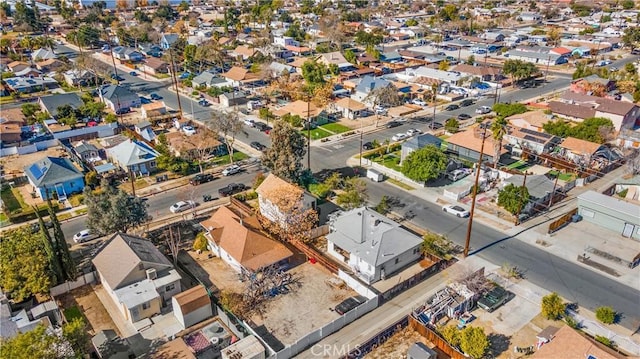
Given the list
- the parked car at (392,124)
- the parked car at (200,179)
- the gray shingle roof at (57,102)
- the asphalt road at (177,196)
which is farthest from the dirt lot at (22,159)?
the parked car at (392,124)

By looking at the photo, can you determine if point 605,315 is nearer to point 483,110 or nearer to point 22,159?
point 483,110

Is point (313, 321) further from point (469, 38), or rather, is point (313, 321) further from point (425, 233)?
point (469, 38)

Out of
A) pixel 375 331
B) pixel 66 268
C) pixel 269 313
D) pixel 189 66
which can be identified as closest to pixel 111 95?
pixel 189 66

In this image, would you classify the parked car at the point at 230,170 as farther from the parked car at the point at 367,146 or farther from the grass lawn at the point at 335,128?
the grass lawn at the point at 335,128

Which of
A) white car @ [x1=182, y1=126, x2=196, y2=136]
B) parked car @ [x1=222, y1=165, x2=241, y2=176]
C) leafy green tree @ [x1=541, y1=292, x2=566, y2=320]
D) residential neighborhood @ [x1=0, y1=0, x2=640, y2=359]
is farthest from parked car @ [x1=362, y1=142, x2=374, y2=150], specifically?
leafy green tree @ [x1=541, y1=292, x2=566, y2=320]

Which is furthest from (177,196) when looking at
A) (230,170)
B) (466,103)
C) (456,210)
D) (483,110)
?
(466,103)
